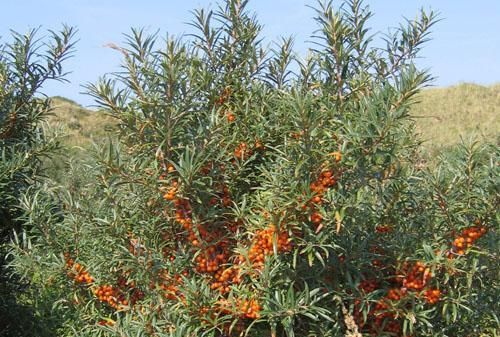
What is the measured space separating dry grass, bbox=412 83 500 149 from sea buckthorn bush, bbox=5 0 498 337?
21232mm

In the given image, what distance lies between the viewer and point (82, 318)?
300 centimetres

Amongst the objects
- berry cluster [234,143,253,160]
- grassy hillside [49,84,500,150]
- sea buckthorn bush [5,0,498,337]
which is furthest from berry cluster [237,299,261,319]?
grassy hillside [49,84,500,150]

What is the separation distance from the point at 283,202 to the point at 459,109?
27.2m

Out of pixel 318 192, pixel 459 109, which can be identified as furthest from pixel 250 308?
pixel 459 109

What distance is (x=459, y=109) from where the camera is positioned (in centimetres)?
2772

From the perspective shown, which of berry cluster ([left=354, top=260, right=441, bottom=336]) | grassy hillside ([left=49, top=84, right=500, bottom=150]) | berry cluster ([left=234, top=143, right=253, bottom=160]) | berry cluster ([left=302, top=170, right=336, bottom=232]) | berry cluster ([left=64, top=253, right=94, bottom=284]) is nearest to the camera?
berry cluster ([left=302, top=170, right=336, bottom=232])

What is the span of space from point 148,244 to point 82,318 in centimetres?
70

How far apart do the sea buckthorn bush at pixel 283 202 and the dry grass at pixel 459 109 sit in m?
21.2

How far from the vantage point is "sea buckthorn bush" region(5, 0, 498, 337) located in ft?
7.58

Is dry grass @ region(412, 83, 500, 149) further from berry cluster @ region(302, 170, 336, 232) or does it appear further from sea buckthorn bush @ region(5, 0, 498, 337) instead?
berry cluster @ region(302, 170, 336, 232)

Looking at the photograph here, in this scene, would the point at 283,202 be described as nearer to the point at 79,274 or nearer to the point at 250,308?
the point at 250,308

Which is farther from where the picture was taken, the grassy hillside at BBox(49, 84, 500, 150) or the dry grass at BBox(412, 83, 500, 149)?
the dry grass at BBox(412, 83, 500, 149)

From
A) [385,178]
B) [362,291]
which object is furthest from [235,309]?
[385,178]

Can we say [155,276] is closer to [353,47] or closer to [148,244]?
[148,244]
